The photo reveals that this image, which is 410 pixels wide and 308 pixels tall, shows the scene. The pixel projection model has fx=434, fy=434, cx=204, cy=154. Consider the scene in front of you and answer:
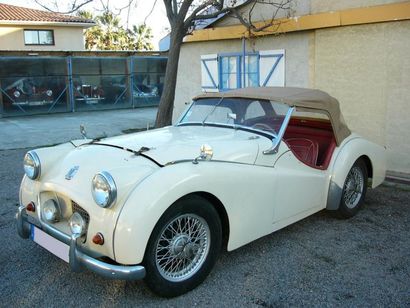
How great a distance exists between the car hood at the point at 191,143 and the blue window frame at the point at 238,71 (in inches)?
207

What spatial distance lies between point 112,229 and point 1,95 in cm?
1650

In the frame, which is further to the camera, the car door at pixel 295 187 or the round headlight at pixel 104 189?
the car door at pixel 295 187

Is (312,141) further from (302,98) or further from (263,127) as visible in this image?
(263,127)

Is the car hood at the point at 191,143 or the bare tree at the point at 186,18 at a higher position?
the bare tree at the point at 186,18

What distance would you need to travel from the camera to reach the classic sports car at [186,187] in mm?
2986

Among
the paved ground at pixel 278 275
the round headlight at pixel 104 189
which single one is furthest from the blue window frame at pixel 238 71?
the round headlight at pixel 104 189

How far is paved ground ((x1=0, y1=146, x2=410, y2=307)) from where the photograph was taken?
3.24 meters

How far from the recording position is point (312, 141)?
496 centimetres

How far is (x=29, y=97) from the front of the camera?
18.0 metres

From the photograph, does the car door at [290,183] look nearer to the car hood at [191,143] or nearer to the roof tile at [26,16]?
the car hood at [191,143]

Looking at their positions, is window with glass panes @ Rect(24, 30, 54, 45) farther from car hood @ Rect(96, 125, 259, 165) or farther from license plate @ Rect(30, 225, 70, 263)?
license plate @ Rect(30, 225, 70, 263)

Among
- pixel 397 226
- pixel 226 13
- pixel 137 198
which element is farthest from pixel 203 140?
pixel 226 13

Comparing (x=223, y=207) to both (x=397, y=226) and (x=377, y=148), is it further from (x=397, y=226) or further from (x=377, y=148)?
(x=377, y=148)

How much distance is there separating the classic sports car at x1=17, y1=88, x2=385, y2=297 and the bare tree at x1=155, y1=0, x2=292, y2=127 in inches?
181
